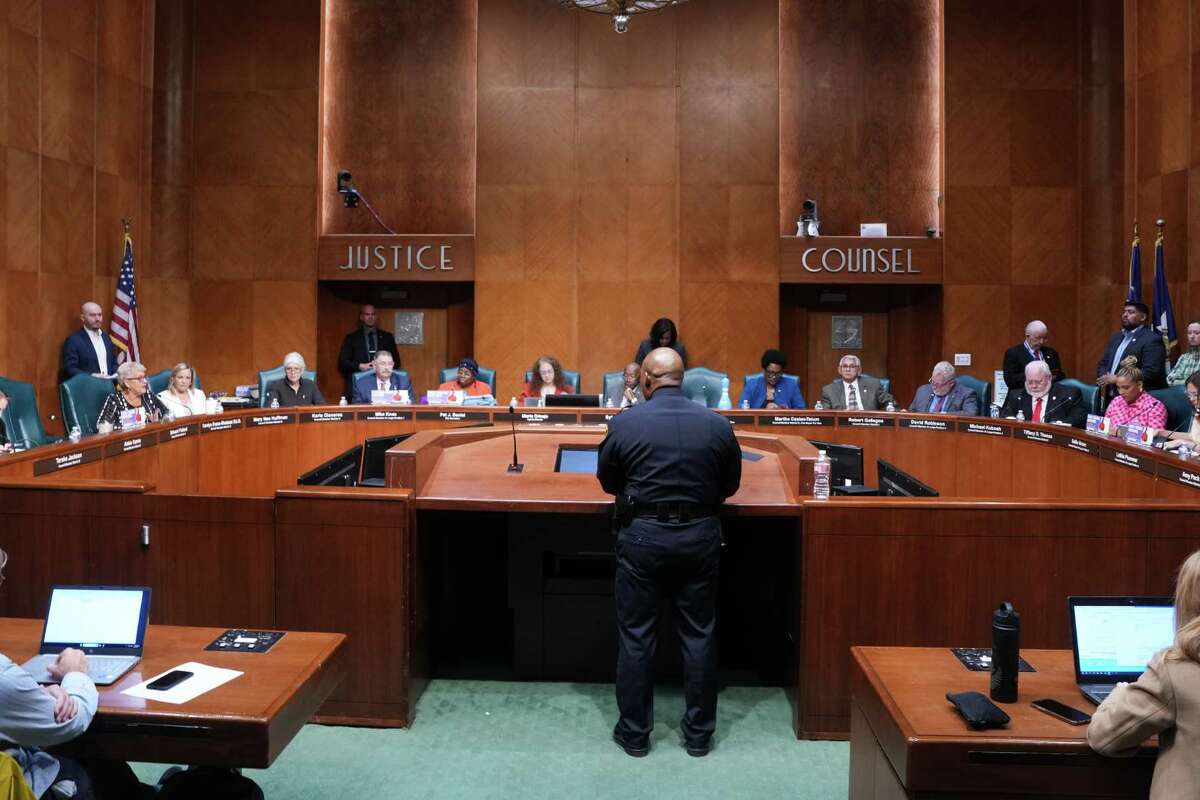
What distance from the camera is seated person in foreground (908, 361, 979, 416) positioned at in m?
7.92

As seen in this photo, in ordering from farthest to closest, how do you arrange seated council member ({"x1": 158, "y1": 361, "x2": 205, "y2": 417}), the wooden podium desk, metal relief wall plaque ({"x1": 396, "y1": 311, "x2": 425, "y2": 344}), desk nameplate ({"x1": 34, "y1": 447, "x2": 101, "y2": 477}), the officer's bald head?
1. metal relief wall plaque ({"x1": 396, "y1": 311, "x2": 425, "y2": 344})
2. seated council member ({"x1": 158, "y1": 361, "x2": 205, "y2": 417})
3. desk nameplate ({"x1": 34, "y1": 447, "x2": 101, "y2": 477})
4. the officer's bald head
5. the wooden podium desk

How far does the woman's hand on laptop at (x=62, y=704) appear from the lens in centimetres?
224

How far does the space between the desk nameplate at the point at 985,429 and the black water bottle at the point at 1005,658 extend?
4804 mm

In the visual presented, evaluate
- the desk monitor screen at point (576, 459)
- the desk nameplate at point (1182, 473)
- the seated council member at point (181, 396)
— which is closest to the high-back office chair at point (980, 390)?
the desk nameplate at point (1182, 473)

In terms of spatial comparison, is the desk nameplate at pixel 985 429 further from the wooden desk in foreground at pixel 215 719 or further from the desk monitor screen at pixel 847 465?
the wooden desk in foreground at pixel 215 719

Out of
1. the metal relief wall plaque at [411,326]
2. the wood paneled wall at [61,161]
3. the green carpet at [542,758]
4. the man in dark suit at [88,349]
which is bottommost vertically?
the green carpet at [542,758]

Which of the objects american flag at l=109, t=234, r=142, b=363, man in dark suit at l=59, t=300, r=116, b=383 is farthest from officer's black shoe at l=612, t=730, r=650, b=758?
american flag at l=109, t=234, r=142, b=363

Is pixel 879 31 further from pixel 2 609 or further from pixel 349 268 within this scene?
pixel 2 609

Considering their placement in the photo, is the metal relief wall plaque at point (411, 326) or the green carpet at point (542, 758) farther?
the metal relief wall plaque at point (411, 326)

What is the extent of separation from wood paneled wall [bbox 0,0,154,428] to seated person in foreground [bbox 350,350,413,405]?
2738 millimetres

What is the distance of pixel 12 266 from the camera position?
8.60 metres

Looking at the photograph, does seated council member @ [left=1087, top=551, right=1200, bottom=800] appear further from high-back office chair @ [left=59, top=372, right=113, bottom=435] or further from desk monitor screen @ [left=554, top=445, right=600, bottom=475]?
high-back office chair @ [left=59, top=372, right=113, bottom=435]

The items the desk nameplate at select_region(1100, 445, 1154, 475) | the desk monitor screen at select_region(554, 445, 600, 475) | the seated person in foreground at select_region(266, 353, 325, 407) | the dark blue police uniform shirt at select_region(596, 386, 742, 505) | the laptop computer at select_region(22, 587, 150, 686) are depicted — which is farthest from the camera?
the seated person in foreground at select_region(266, 353, 325, 407)

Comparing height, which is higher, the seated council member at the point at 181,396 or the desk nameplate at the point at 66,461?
the seated council member at the point at 181,396
